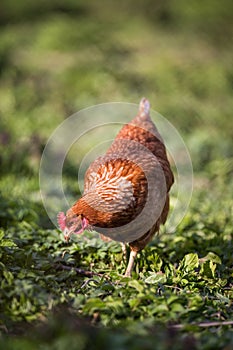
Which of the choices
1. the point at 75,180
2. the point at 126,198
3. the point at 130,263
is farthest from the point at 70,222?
the point at 75,180

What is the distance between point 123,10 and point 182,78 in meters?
5.04

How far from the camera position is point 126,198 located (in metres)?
3.71

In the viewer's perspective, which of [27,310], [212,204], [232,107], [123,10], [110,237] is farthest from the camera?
Answer: [123,10]

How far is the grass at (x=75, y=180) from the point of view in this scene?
284 cm

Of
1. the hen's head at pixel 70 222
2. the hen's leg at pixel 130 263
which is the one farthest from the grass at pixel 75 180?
the hen's head at pixel 70 222

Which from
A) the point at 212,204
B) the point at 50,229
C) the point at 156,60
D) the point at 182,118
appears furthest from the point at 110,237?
the point at 156,60

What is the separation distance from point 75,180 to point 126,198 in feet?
8.63

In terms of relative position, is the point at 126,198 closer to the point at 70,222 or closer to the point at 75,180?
the point at 70,222

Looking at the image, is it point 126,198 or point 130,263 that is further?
point 130,263

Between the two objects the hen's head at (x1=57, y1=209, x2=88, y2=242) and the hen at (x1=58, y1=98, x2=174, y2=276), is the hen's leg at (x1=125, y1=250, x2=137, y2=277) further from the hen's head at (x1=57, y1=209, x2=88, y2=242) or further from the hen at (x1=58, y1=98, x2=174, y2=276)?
the hen's head at (x1=57, y1=209, x2=88, y2=242)

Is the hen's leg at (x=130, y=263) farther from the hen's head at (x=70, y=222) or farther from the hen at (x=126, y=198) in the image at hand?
the hen's head at (x=70, y=222)

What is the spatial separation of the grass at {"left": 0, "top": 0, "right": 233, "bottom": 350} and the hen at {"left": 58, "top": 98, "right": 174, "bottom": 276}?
0.28m

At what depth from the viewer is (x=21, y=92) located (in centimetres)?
885

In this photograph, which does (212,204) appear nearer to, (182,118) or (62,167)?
(62,167)
